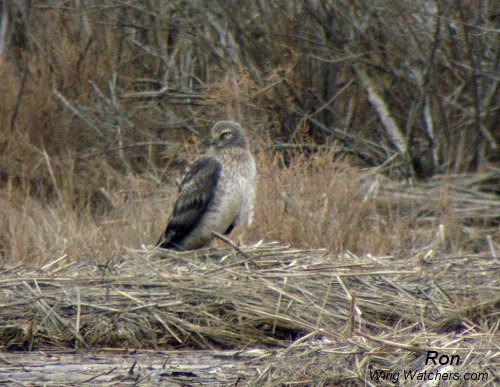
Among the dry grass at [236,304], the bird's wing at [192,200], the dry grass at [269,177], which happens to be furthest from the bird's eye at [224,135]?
the dry grass at [236,304]

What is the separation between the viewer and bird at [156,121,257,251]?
7461mm

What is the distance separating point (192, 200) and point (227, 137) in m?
0.61

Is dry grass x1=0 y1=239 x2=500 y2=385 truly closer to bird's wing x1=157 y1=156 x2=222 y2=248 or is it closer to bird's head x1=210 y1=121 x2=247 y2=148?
bird's wing x1=157 y1=156 x2=222 y2=248

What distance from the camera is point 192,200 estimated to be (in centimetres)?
762

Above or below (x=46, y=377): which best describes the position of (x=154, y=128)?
below

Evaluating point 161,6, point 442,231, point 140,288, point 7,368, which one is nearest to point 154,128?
point 161,6

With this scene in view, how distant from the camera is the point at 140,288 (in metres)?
5.53

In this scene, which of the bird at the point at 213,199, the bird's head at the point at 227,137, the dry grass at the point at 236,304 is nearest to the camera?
the dry grass at the point at 236,304

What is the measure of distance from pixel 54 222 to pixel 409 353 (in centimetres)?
529

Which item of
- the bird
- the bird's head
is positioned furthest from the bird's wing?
the bird's head

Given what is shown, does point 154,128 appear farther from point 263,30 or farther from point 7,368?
point 7,368

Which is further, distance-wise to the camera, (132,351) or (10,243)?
(10,243)

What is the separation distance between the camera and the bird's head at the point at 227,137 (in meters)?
7.90

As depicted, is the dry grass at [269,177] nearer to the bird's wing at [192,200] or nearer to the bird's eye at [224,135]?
the bird's wing at [192,200]
